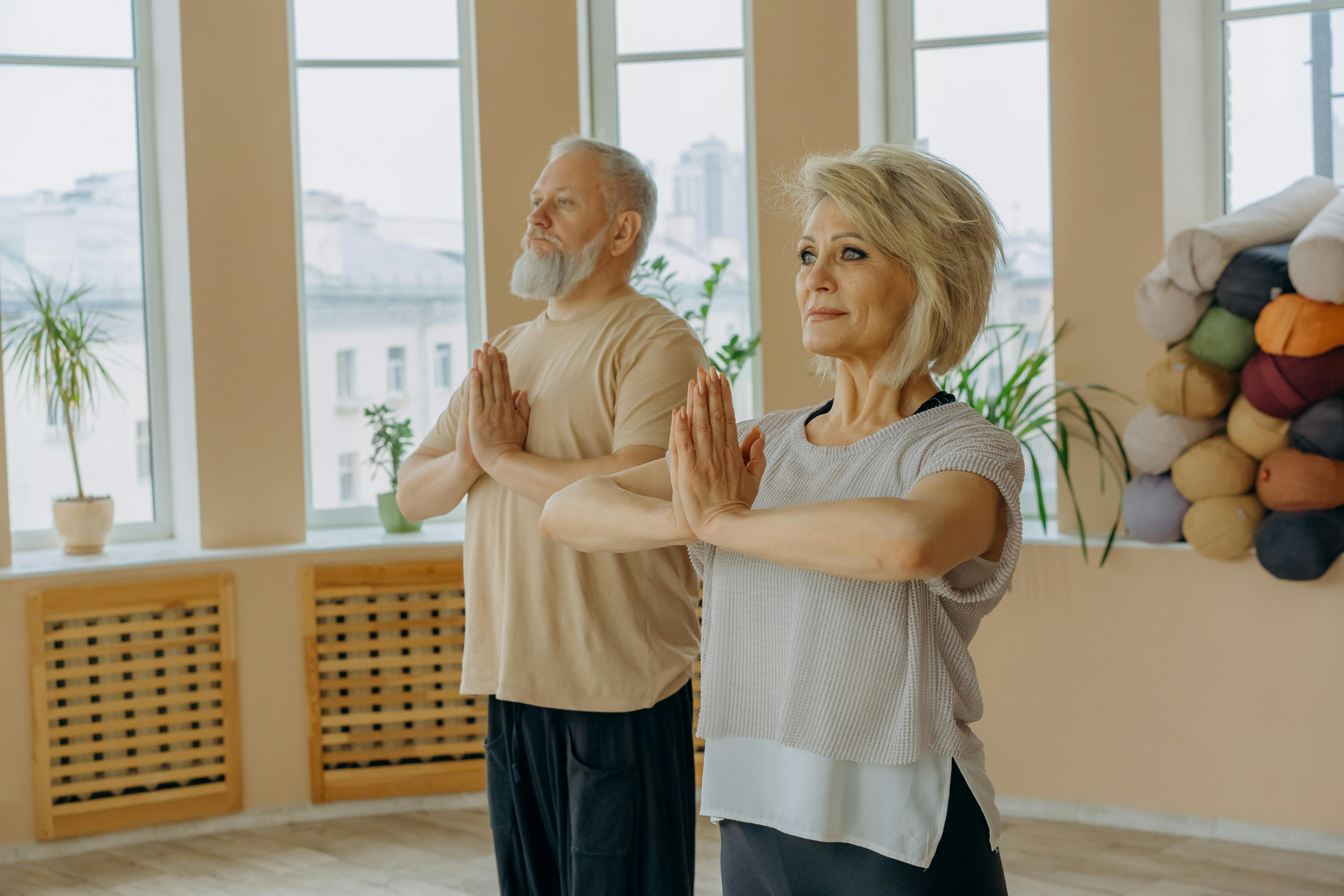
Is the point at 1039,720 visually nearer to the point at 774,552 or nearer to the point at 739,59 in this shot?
the point at 739,59

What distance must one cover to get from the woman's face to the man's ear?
832mm

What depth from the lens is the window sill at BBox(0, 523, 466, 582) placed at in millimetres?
3438

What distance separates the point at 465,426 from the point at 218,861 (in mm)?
2009

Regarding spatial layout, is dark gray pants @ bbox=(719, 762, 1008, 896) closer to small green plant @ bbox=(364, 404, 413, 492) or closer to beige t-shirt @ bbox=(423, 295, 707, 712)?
beige t-shirt @ bbox=(423, 295, 707, 712)

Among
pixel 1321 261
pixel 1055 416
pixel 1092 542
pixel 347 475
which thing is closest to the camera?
pixel 1321 261

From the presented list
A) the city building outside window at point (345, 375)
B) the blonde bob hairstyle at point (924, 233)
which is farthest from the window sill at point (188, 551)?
the blonde bob hairstyle at point (924, 233)

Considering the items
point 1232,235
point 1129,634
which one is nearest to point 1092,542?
point 1129,634

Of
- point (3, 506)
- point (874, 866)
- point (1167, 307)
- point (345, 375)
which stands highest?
point (1167, 307)

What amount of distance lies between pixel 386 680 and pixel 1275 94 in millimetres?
3351

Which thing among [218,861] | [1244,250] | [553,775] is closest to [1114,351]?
[1244,250]

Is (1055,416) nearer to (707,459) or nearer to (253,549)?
(253,549)

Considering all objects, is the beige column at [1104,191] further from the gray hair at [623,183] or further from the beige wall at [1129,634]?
the gray hair at [623,183]

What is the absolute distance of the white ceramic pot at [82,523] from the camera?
3652mm

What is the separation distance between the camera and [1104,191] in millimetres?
3525
